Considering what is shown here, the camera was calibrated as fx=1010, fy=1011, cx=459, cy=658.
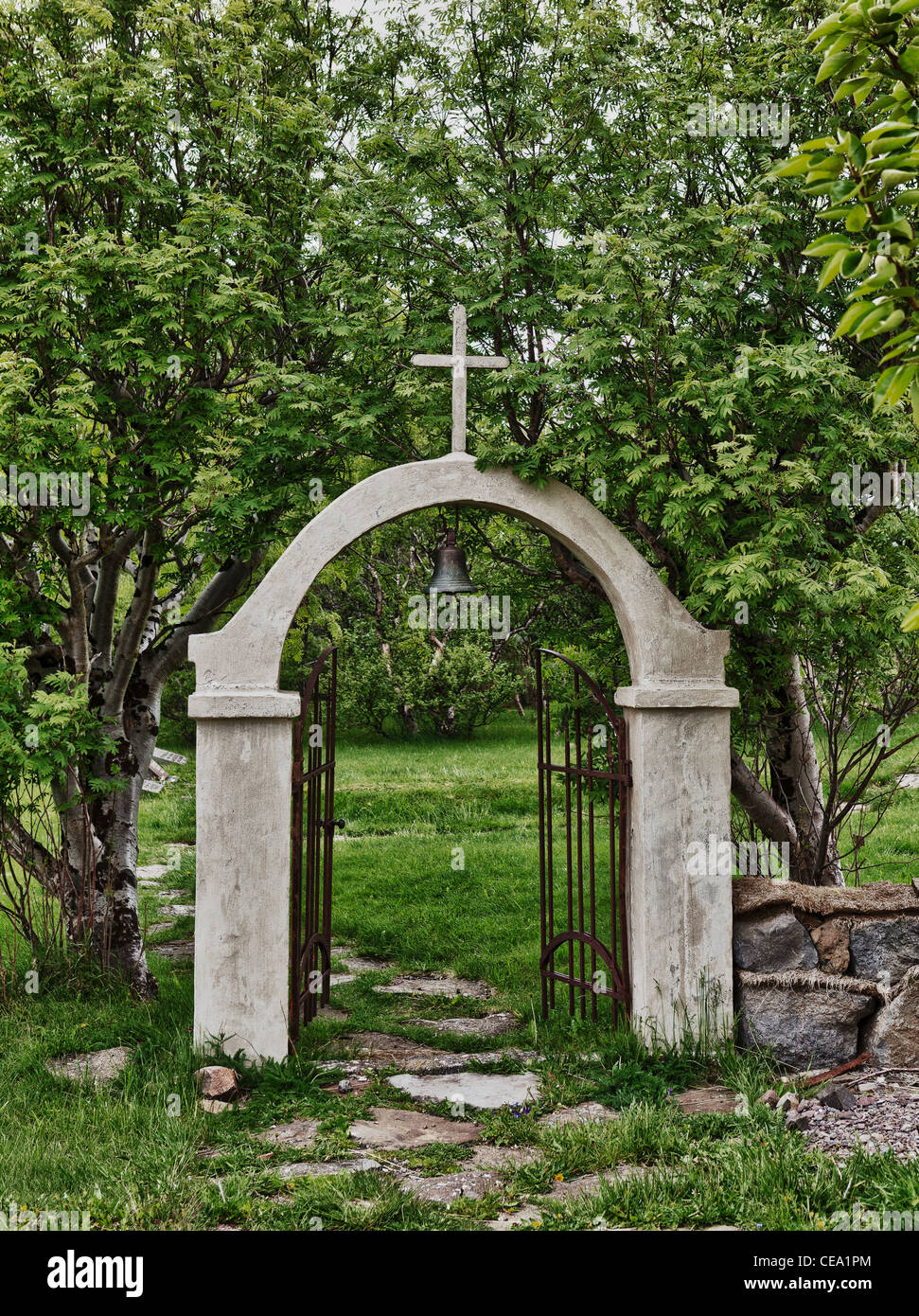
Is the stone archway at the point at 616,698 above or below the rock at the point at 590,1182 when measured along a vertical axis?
above

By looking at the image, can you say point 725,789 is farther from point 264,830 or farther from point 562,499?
point 264,830

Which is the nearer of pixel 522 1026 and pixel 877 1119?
pixel 877 1119

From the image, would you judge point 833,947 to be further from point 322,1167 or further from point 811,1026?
point 322,1167

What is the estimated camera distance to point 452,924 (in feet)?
33.0

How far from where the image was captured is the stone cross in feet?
20.7

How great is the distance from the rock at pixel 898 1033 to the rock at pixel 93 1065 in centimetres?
447

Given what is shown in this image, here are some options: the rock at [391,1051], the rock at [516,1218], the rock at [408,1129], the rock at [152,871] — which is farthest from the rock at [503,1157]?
the rock at [152,871]

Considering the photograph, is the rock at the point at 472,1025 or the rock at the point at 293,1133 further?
the rock at the point at 472,1025

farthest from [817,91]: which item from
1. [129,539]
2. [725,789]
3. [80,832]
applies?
[80,832]

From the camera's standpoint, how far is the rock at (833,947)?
627 centimetres

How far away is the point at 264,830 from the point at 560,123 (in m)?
5.06

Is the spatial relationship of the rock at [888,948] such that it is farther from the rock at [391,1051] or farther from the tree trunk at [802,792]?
the rock at [391,1051]

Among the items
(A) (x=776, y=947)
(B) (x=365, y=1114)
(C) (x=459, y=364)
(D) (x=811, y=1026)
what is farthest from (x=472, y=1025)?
(C) (x=459, y=364)

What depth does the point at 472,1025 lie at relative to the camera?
7539 mm
